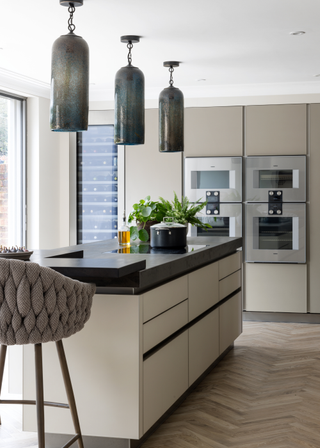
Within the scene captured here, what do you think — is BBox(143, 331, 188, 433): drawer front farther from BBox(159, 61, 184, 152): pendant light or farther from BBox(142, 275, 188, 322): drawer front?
BBox(159, 61, 184, 152): pendant light

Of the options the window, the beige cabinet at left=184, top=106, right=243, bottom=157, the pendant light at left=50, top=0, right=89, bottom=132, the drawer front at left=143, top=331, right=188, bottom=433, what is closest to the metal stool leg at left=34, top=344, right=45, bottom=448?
the drawer front at left=143, top=331, right=188, bottom=433

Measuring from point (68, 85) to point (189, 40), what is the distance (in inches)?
64.7

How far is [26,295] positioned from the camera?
197 centimetres

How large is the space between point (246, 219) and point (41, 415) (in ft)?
12.9

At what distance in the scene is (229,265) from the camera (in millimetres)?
4168

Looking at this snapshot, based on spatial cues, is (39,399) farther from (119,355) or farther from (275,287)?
(275,287)

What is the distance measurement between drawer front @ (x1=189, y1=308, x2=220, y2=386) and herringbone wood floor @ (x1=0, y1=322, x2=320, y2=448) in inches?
6.3

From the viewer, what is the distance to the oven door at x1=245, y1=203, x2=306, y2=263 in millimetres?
5574

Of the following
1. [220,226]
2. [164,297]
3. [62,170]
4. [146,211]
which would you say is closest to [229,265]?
[146,211]

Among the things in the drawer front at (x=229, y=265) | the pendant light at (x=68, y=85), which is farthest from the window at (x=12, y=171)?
the pendant light at (x=68, y=85)

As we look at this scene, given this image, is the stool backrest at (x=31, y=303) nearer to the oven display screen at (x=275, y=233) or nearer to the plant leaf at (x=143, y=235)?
the plant leaf at (x=143, y=235)

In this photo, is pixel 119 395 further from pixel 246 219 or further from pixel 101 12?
pixel 246 219

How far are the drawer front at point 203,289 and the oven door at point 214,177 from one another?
2.02 m

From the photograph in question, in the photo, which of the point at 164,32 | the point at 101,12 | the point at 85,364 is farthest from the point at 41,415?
the point at 164,32
